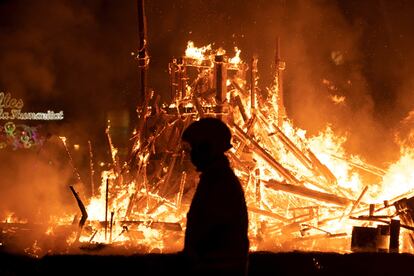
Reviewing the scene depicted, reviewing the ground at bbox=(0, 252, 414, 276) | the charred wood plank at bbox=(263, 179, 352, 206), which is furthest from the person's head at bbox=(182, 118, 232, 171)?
the charred wood plank at bbox=(263, 179, 352, 206)

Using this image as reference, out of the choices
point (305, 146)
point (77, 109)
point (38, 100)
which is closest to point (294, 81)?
point (305, 146)

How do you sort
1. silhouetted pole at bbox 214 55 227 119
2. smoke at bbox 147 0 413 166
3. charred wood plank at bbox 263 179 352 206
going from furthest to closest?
smoke at bbox 147 0 413 166 < silhouetted pole at bbox 214 55 227 119 < charred wood plank at bbox 263 179 352 206

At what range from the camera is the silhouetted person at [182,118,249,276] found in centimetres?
289

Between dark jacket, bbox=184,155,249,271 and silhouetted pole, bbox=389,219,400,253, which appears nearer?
dark jacket, bbox=184,155,249,271

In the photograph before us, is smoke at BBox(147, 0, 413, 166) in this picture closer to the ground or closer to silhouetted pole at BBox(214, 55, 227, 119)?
silhouetted pole at BBox(214, 55, 227, 119)

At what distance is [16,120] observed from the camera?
3102 centimetres

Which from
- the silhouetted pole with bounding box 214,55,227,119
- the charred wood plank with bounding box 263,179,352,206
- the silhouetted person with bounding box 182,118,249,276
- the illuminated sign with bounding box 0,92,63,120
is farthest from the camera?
the illuminated sign with bounding box 0,92,63,120

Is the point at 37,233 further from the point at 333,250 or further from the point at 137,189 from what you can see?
the point at 333,250

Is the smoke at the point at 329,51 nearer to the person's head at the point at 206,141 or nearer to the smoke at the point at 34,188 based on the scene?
the smoke at the point at 34,188

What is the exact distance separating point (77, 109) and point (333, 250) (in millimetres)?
23534


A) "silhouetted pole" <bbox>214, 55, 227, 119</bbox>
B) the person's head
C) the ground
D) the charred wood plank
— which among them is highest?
"silhouetted pole" <bbox>214, 55, 227, 119</bbox>

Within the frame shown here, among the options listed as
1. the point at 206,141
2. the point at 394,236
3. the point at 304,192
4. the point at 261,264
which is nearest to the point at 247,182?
the point at 304,192

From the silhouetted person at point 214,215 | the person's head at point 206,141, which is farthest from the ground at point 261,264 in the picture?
the person's head at point 206,141

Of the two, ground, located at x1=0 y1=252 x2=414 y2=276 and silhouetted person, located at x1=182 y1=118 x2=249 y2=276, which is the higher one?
silhouetted person, located at x1=182 y1=118 x2=249 y2=276
